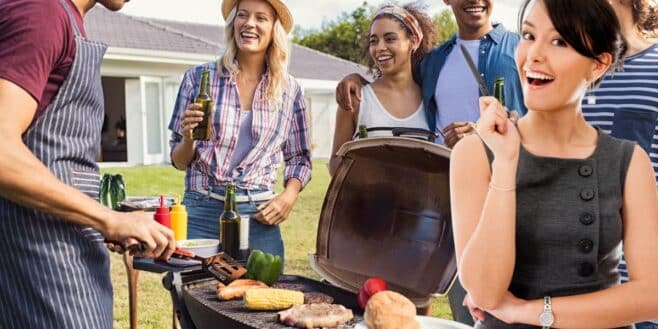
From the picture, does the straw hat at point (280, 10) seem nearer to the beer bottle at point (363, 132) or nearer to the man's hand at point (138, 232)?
the beer bottle at point (363, 132)

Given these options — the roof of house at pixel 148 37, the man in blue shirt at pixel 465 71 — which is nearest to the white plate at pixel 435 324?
the man in blue shirt at pixel 465 71

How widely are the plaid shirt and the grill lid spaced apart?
0.78 metres

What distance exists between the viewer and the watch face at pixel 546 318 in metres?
1.48

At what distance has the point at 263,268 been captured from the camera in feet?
8.74

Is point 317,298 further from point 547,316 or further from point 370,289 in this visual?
point 547,316

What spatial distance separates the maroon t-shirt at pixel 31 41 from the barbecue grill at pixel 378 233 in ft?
3.35

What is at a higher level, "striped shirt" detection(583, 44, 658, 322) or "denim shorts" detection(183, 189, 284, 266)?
"striped shirt" detection(583, 44, 658, 322)

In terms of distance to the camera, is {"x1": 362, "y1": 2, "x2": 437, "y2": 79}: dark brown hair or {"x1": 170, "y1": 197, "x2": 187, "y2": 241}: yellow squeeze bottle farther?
{"x1": 362, "y1": 2, "x2": 437, "y2": 79}: dark brown hair

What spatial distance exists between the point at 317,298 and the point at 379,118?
1.04 meters

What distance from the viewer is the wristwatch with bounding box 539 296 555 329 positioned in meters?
1.48

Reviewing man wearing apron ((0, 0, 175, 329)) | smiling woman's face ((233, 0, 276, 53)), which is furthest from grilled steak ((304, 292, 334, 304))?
smiling woman's face ((233, 0, 276, 53))

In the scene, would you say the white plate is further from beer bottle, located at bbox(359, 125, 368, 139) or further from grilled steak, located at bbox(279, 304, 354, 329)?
beer bottle, located at bbox(359, 125, 368, 139)

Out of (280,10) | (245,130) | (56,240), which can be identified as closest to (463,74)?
(280,10)

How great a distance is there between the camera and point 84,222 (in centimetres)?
185
